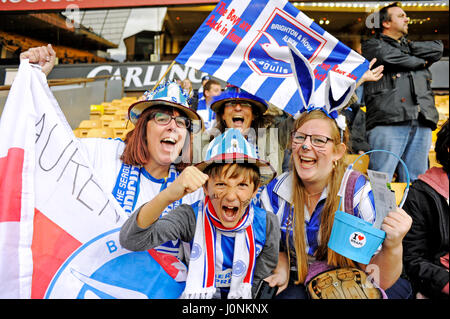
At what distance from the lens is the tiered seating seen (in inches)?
213

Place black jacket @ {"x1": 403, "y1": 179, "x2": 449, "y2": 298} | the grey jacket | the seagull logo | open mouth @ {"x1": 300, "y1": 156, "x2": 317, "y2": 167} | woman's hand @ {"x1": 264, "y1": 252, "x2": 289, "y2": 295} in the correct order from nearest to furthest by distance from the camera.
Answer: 1. the grey jacket
2. black jacket @ {"x1": 403, "y1": 179, "x2": 449, "y2": 298}
3. woman's hand @ {"x1": 264, "y1": 252, "x2": 289, "y2": 295}
4. open mouth @ {"x1": 300, "y1": 156, "x2": 317, "y2": 167}
5. the seagull logo

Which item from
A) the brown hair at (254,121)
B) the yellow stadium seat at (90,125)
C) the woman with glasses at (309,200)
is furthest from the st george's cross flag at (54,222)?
the yellow stadium seat at (90,125)

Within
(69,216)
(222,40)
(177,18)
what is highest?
(177,18)

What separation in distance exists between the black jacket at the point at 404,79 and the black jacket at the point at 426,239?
157 centimetres

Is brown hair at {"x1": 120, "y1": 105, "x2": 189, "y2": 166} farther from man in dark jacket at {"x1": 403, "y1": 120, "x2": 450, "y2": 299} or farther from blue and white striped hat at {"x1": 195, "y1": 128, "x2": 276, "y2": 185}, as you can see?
man in dark jacket at {"x1": 403, "y1": 120, "x2": 450, "y2": 299}

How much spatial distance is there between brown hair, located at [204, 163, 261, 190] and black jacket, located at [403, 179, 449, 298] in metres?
0.86

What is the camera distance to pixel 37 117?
1.87 meters

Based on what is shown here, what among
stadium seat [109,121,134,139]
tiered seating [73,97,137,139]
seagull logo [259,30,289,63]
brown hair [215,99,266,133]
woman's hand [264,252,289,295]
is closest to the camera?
woman's hand [264,252,289,295]

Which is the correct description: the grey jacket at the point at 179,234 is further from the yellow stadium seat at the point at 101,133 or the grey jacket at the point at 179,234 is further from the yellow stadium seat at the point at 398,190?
the yellow stadium seat at the point at 101,133

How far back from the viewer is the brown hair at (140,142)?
224cm

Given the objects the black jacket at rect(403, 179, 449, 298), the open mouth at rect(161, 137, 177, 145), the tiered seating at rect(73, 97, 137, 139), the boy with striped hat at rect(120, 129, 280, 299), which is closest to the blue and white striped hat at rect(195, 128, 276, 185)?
the boy with striped hat at rect(120, 129, 280, 299)
